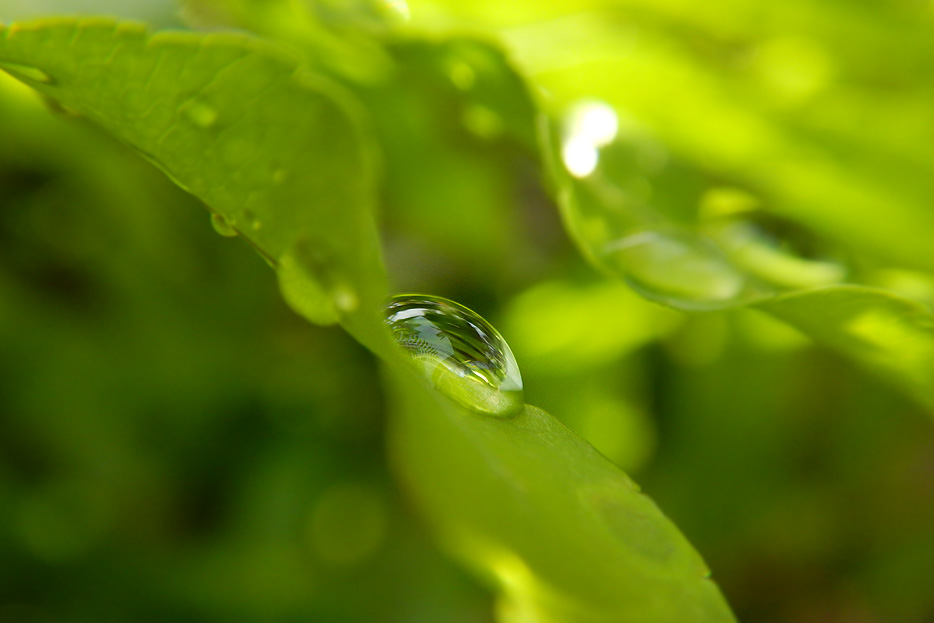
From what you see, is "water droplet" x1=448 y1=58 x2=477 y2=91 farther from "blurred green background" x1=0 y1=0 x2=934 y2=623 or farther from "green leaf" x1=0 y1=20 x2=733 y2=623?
"green leaf" x1=0 y1=20 x2=733 y2=623

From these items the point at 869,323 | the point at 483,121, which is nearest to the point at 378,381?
the point at 483,121

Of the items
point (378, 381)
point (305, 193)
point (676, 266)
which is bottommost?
point (378, 381)

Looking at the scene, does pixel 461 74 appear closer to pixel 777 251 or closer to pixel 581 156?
pixel 581 156

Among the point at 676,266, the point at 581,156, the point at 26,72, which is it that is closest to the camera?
the point at 26,72

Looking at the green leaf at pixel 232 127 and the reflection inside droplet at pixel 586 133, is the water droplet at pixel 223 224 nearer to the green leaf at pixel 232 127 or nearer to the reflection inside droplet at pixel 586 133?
the green leaf at pixel 232 127

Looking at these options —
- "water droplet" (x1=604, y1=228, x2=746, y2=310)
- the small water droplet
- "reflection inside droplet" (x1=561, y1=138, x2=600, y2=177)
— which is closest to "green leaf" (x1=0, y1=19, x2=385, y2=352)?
the small water droplet

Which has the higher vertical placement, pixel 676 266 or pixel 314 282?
pixel 676 266
